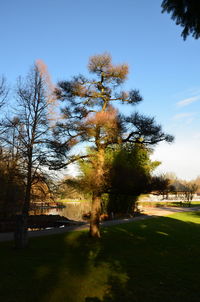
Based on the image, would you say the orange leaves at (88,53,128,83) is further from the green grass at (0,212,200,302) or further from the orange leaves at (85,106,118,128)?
the green grass at (0,212,200,302)

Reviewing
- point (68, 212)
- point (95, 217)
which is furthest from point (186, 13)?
point (68, 212)

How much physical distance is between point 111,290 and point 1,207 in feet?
51.6

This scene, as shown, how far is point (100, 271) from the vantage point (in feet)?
21.7

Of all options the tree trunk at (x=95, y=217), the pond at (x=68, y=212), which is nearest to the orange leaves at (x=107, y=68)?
the tree trunk at (x=95, y=217)

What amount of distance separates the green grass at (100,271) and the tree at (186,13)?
5083 mm

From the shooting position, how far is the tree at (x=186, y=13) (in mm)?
3578

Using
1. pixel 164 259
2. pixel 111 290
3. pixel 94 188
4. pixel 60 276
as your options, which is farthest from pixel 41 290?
pixel 94 188

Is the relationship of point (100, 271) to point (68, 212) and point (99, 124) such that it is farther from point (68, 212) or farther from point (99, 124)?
point (68, 212)

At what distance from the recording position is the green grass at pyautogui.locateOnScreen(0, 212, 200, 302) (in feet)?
16.7

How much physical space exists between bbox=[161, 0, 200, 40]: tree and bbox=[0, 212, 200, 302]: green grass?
508 centimetres

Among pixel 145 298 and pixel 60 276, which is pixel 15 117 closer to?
pixel 60 276

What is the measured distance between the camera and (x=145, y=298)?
4973 mm

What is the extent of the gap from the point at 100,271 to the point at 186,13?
6.28 metres

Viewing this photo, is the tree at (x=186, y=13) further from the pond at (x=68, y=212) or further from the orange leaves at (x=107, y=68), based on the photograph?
the pond at (x=68, y=212)
